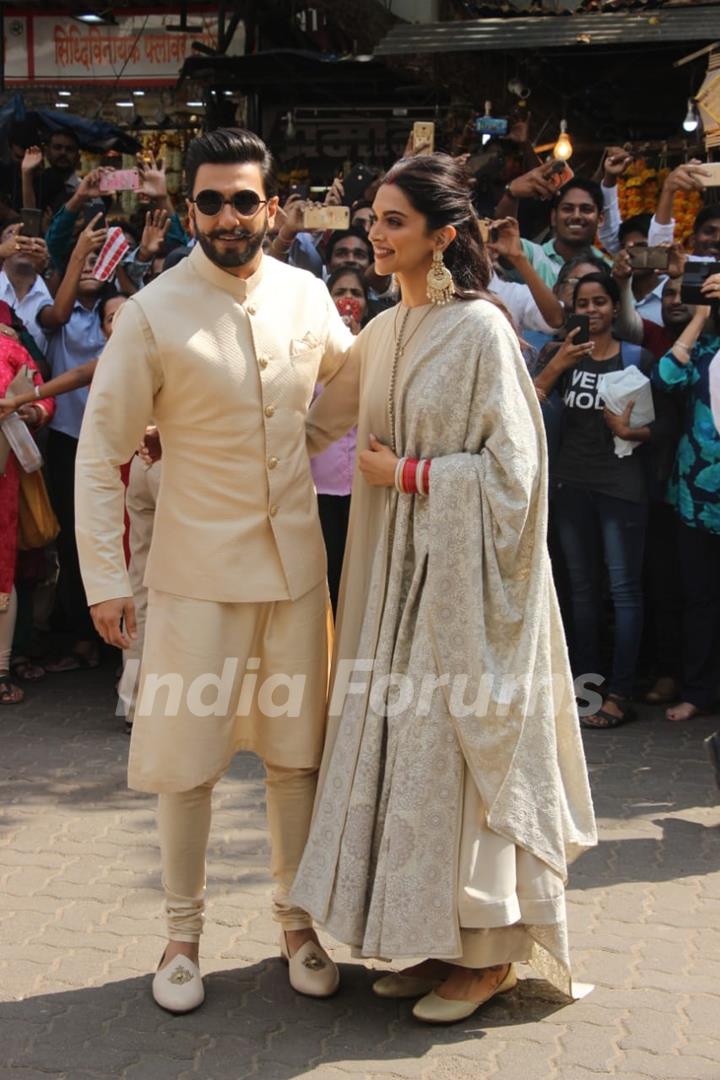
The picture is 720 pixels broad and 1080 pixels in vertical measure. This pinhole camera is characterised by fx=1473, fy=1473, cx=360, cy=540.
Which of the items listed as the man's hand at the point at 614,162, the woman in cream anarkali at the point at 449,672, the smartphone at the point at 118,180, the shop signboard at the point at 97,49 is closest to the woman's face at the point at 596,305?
the man's hand at the point at 614,162

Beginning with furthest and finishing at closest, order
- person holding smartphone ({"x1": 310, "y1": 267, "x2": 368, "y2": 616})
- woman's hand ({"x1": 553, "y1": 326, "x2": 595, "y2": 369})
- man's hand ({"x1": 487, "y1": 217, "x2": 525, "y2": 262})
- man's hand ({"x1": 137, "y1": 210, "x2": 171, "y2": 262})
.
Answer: man's hand ({"x1": 137, "y1": 210, "x2": 171, "y2": 262})
person holding smartphone ({"x1": 310, "y1": 267, "x2": 368, "y2": 616})
man's hand ({"x1": 487, "y1": 217, "x2": 525, "y2": 262})
woman's hand ({"x1": 553, "y1": 326, "x2": 595, "y2": 369})

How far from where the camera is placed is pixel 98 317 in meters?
7.56

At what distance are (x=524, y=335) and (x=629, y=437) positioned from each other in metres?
0.83

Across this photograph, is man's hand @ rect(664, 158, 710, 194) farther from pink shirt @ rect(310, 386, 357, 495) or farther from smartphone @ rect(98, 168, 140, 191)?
smartphone @ rect(98, 168, 140, 191)

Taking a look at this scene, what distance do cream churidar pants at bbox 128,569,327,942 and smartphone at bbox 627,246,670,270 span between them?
3.37 metres

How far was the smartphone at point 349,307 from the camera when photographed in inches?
269

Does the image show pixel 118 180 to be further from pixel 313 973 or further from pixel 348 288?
pixel 313 973

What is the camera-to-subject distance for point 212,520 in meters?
3.84

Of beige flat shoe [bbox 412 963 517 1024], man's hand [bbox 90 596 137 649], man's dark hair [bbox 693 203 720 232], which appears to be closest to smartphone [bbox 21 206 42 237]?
man's dark hair [bbox 693 203 720 232]

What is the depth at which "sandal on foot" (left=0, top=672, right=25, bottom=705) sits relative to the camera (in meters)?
7.20

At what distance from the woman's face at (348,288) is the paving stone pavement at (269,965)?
2.28 meters

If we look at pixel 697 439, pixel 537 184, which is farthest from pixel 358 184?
pixel 697 439

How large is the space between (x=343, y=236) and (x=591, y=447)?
5.64 feet

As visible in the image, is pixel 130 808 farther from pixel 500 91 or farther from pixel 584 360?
pixel 500 91
